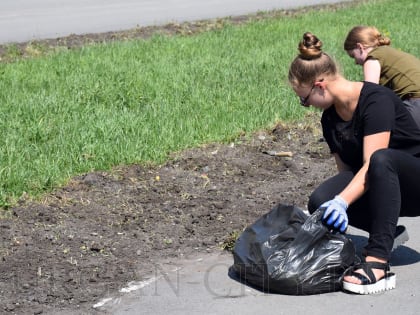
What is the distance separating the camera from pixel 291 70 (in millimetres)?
5125

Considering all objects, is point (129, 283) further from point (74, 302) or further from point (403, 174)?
point (403, 174)

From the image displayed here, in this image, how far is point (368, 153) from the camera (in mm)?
5031

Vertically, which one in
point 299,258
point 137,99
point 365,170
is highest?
point 365,170

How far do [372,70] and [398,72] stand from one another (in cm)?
28

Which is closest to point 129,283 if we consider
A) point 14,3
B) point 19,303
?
point 19,303

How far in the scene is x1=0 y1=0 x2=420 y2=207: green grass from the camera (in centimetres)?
726

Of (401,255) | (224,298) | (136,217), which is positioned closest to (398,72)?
(401,255)

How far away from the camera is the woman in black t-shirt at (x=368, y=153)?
4957 millimetres

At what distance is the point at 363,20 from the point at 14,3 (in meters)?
7.23

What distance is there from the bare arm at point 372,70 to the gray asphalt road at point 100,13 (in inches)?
340

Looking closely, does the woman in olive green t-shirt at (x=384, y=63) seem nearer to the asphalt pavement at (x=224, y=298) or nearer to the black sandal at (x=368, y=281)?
the asphalt pavement at (x=224, y=298)

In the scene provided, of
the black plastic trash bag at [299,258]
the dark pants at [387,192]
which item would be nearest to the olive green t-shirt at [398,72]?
the dark pants at [387,192]

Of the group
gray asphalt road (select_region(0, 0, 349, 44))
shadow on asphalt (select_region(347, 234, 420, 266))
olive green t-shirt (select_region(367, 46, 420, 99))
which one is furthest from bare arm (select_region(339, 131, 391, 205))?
gray asphalt road (select_region(0, 0, 349, 44))

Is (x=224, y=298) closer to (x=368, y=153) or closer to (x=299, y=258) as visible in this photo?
(x=299, y=258)
